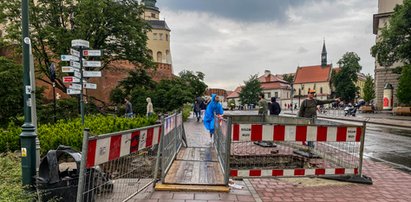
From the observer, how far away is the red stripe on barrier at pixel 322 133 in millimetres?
5699

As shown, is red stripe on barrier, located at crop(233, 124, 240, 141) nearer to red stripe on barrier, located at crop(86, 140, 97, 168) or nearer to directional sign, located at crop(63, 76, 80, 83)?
red stripe on barrier, located at crop(86, 140, 97, 168)

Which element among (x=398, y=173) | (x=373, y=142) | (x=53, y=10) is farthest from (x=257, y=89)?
(x=398, y=173)

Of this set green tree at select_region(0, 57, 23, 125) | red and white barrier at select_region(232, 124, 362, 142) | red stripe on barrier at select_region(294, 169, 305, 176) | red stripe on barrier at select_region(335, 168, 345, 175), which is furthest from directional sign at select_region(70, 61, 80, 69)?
green tree at select_region(0, 57, 23, 125)

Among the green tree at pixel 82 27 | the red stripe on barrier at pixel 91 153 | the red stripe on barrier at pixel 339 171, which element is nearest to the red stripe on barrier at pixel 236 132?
the red stripe on barrier at pixel 339 171

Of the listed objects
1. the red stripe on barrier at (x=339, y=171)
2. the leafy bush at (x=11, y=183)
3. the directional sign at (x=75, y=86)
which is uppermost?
the directional sign at (x=75, y=86)

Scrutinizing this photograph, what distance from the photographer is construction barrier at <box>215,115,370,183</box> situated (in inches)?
215

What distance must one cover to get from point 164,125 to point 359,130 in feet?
12.0

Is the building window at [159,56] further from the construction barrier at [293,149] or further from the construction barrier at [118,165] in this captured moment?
the construction barrier at [118,165]

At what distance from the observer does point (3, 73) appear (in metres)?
19.8

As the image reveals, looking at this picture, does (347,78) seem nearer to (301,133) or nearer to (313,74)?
(313,74)

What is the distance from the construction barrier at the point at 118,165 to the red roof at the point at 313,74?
10841cm

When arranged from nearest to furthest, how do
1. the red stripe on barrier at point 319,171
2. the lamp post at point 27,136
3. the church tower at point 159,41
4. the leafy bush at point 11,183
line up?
the leafy bush at point 11,183
the lamp post at point 27,136
the red stripe on barrier at point 319,171
the church tower at point 159,41

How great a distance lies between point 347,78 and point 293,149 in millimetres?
76627

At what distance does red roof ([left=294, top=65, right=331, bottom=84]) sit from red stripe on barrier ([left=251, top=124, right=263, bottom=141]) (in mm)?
107400
